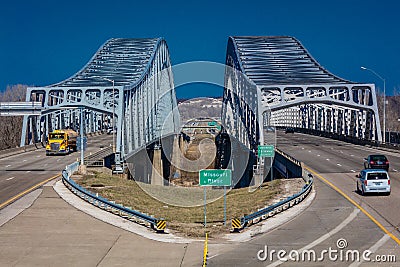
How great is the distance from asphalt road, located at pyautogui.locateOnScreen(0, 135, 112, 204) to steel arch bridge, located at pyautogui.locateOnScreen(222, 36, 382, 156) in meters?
23.9

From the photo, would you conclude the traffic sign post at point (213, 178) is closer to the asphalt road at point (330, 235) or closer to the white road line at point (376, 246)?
the asphalt road at point (330, 235)

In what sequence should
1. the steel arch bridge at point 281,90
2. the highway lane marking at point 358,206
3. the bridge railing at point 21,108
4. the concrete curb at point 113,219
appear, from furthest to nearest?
the steel arch bridge at point 281,90, the bridge railing at point 21,108, the concrete curb at point 113,219, the highway lane marking at point 358,206

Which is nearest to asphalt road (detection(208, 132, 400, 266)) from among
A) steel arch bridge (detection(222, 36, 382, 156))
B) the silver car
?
the silver car

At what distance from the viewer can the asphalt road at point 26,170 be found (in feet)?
131

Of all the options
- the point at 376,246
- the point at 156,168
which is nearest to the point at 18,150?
the point at 156,168

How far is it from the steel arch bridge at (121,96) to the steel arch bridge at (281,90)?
13404 mm

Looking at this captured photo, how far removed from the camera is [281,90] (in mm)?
85062

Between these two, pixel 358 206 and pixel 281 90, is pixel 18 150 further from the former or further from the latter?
pixel 358 206

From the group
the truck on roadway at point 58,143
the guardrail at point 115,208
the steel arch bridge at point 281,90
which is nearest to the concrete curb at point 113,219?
the guardrail at point 115,208

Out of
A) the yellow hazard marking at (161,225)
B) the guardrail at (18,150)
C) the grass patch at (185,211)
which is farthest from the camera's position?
the guardrail at (18,150)

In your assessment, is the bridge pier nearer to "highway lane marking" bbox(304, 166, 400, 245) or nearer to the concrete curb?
"highway lane marking" bbox(304, 166, 400, 245)

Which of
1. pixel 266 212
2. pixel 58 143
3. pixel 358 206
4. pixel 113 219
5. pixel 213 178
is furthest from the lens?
pixel 58 143

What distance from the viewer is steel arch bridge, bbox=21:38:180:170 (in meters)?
78.1

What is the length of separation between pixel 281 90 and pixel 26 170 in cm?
4127
